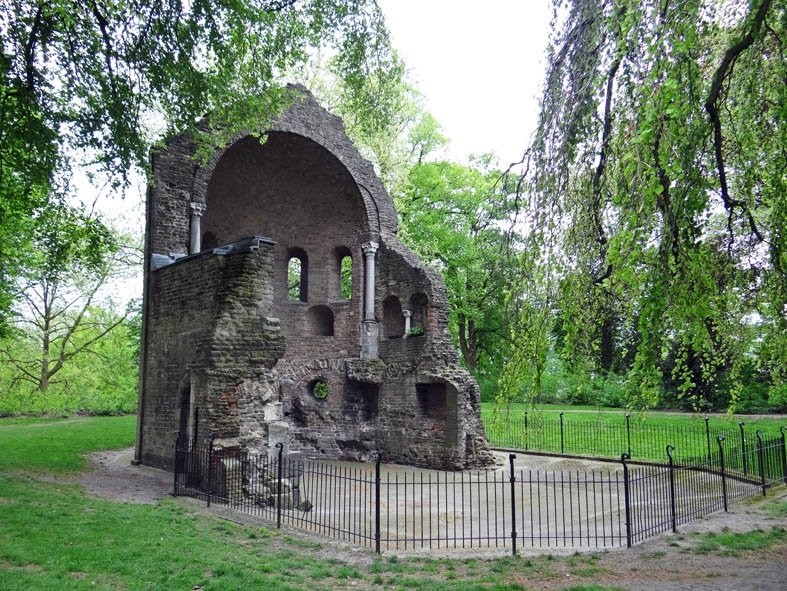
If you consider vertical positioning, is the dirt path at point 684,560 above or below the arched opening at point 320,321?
below

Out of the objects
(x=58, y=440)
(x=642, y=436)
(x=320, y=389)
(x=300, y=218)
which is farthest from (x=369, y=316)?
(x=58, y=440)

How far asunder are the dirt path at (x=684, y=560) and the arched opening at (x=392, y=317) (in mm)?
9402

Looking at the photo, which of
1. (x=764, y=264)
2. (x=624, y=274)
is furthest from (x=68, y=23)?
(x=764, y=264)

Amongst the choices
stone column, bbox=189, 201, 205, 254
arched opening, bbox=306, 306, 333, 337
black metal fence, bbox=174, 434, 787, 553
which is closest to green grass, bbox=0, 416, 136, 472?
black metal fence, bbox=174, 434, 787, 553

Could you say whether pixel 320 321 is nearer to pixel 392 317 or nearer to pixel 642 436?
pixel 392 317

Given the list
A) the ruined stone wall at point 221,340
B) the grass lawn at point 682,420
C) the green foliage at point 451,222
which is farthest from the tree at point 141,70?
the green foliage at point 451,222

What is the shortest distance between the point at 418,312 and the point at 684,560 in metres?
11.8

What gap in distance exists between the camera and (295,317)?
20.3 metres

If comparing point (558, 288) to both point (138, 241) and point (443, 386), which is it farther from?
point (138, 241)

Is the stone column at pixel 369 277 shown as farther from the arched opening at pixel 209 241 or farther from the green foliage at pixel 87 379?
the green foliage at pixel 87 379

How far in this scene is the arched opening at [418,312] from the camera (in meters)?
18.4

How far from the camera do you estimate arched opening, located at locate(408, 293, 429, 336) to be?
18350 millimetres

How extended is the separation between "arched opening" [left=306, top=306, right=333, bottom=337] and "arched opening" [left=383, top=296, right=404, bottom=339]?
1.95 meters

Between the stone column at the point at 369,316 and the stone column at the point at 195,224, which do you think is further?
the stone column at the point at 369,316
